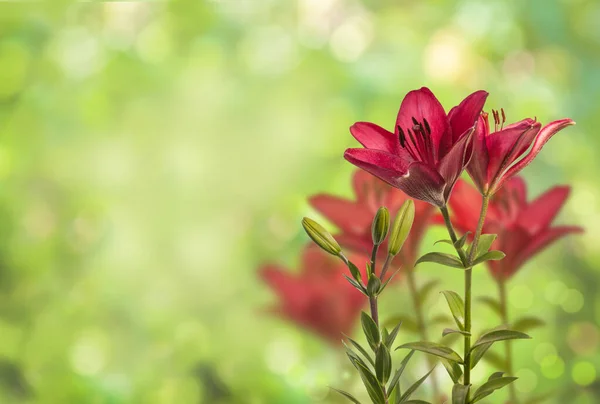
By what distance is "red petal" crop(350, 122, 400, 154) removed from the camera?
14.4 inches

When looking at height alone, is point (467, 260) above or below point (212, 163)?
below

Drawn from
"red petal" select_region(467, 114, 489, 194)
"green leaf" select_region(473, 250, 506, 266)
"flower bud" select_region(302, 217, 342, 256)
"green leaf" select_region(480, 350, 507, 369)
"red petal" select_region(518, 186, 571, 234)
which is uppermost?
"red petal" select_region(518, 186, 571, 234)

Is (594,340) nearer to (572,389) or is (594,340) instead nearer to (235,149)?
(572,389)

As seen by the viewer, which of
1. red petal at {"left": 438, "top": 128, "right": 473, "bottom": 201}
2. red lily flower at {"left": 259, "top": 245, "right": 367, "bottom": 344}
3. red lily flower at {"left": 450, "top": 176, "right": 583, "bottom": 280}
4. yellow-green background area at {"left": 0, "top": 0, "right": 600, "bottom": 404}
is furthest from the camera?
yellow-green background area at {"left": 0, "top": 0, "right": 600, "bottom": 404}

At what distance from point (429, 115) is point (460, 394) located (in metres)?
0.14

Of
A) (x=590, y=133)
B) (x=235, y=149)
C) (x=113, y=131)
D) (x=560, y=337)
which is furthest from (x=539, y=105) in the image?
(x=113, y=131)

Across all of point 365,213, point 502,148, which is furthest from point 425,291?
point 502,148

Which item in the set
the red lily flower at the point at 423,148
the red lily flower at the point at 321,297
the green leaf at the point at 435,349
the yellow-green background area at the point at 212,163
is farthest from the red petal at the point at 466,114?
the yellow-green background area at the point at 212,163

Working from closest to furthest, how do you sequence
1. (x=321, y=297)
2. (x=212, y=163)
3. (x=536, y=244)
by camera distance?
1. (x=536, y=244)
2. (x=321, y=297)
3. (x=212, y=163)

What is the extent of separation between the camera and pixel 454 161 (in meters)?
0.33

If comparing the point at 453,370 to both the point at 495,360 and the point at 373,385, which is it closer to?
the point at 373,385

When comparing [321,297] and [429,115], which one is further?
[321,297]

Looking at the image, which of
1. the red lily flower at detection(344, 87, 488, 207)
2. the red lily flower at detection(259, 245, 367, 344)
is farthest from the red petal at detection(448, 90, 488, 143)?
the red lily flower at detection(259, 245, 367, 344)

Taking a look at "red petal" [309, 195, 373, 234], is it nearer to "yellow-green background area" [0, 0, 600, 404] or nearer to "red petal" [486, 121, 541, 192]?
"red petal" [486, 121, 541, 192]
